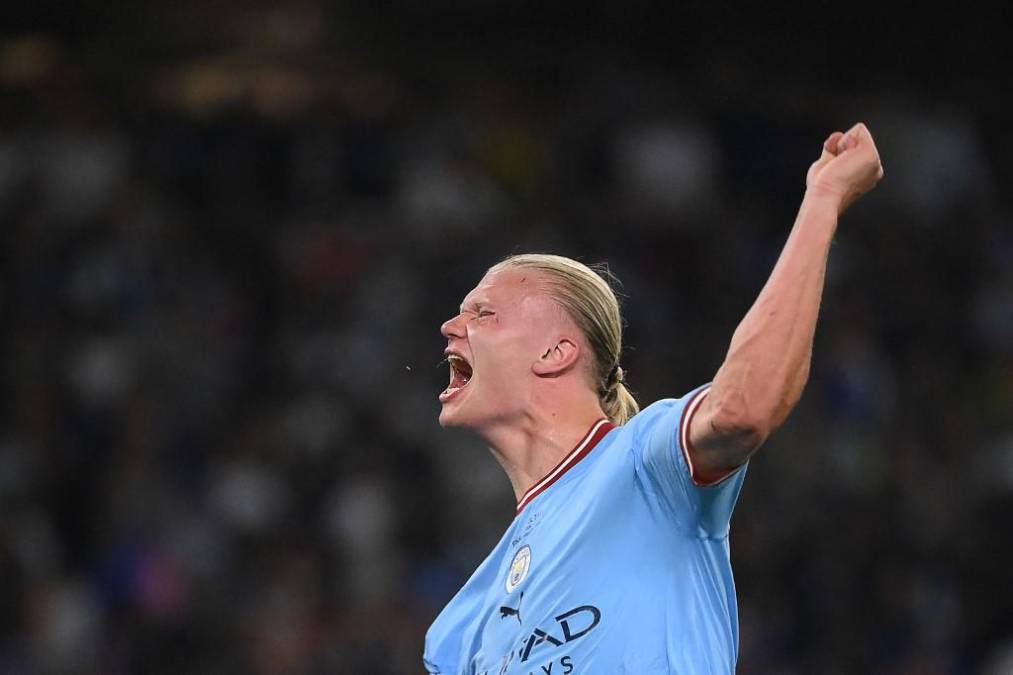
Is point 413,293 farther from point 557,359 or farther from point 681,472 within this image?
point 681,472

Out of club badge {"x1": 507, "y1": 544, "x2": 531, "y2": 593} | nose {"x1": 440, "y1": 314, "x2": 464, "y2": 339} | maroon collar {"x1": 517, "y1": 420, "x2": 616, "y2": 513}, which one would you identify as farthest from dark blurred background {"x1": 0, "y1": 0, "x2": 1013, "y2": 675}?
club badge {"x1": 507, "y1": 544, "x2": 531, "y2": 593}

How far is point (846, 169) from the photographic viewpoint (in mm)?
2578

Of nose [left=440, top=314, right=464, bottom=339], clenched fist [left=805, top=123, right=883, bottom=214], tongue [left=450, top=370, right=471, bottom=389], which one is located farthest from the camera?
tongue [left=450, top=370, right=471, bottom=389]

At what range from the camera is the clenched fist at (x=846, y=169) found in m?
2.56

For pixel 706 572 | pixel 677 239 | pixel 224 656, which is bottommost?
pixel 706 572

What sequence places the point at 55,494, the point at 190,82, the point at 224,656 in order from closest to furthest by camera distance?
the point at 224,656 < the point at 55,494 < the point at 190,82

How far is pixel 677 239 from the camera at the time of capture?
10.3m

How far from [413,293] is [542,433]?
6.61 meters

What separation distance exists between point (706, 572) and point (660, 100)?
27.4 feet

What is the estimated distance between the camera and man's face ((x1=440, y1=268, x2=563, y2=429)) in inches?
132

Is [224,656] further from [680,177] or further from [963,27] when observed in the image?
[963,27]

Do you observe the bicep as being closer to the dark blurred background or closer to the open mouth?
the open mouth

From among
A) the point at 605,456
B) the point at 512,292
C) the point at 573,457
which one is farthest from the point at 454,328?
the point at 605,456

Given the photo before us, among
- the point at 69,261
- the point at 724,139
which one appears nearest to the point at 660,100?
the point at 724,139
